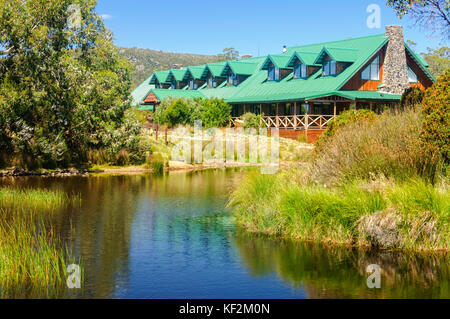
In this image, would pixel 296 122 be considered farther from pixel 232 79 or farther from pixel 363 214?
pixel 363 214

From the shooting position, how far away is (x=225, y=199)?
21.1 meters

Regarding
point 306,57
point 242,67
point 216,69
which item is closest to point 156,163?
point 306,57

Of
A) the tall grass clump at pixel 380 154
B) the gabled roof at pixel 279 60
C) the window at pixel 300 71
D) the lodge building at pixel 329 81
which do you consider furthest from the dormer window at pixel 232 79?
the tall grass clump at pixel 380 154

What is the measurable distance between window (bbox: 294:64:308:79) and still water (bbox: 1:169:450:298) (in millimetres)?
30252

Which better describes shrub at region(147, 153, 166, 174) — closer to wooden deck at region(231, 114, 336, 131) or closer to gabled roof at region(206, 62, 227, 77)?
wooden deck at region(231, 114, 336, 131)

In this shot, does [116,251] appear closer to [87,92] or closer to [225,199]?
[225,199]

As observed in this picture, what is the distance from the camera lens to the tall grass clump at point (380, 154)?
1483 centimetres

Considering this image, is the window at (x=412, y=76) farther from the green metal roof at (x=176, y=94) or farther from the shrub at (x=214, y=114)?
the green metal roof at (x=176, y=94)

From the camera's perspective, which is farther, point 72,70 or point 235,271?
point 72,70

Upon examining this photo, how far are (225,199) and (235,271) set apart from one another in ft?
31.2

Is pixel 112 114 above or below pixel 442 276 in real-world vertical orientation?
above

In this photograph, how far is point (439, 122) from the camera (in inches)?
572

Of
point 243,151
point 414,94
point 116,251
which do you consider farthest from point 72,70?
point 116,251
